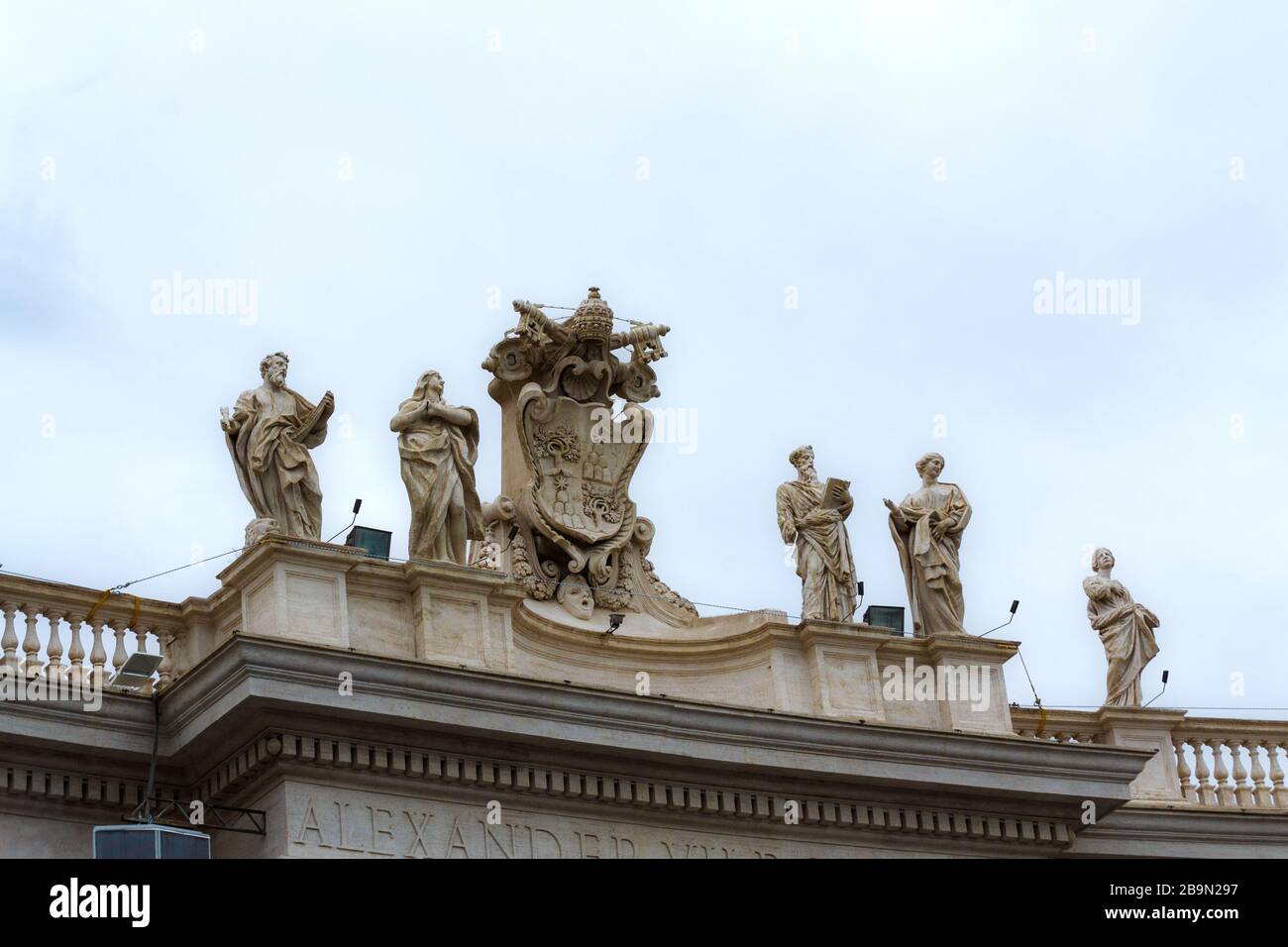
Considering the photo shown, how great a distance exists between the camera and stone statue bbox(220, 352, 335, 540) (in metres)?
22.7

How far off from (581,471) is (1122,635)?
525cm

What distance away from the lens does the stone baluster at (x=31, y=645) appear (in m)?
Result: 21.8

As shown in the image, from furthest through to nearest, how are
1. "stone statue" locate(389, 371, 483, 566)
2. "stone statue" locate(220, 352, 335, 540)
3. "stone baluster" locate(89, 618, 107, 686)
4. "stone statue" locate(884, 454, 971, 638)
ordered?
"stone statue" locate(884, 454, 971, 638) → "stone statue" locate(389, 371, 483, 566) → "stone statue" locate(220, 352, 335, 540) → "stone baluster" locate(89, 618, 107, 686)

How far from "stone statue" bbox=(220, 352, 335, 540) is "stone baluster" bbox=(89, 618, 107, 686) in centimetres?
141

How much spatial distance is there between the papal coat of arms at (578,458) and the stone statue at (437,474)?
948mm

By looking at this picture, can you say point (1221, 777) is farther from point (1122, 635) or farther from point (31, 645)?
point (31, 645)

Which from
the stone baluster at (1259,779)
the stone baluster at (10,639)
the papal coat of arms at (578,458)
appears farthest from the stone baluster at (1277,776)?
the stone baluster at (10,639)

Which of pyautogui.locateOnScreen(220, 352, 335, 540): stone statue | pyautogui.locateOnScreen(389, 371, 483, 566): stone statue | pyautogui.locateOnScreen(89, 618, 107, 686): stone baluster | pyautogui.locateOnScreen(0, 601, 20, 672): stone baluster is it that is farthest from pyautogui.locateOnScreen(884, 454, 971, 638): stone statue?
pyautogui.locateOnScreen(0, 601, 20, 672): stone baluster

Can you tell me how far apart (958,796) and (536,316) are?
5.33m

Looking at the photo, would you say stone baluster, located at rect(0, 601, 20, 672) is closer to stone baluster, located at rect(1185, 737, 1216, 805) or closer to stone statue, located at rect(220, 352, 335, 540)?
stone statue, located at rect(220, 352, 335, 540)
